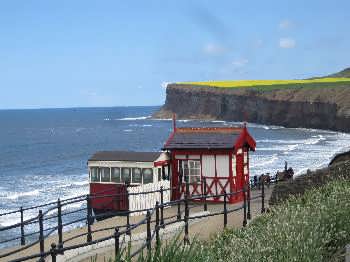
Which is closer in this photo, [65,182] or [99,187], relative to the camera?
[99,187]

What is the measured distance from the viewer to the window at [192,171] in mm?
23984

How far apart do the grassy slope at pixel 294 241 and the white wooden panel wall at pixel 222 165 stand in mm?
9842

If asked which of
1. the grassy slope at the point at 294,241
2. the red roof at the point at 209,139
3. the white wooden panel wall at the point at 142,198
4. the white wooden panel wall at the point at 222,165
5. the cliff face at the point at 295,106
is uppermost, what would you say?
the cliff face at the point at 295,106

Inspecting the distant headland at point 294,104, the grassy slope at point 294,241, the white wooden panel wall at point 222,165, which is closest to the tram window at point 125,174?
the white wooden panel wall at point 222,165

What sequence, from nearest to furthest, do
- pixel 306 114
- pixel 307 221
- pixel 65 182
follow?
pixel 307 221 < pixel 65 182 < pixel 306 114

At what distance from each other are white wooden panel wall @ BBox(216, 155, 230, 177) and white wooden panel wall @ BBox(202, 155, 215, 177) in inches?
7.5

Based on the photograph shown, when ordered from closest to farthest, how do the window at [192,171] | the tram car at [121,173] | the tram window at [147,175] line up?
the tram car at [121,173], the tram window at [147,175], the window at [192,171]

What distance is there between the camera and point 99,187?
25.0 metres

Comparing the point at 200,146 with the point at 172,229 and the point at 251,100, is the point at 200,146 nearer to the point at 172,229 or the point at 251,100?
the point at 172,229

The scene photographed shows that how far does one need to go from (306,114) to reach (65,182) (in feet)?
369

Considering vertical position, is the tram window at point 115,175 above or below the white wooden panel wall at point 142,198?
above

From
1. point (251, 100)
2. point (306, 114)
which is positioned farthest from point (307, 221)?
point (251, 100)

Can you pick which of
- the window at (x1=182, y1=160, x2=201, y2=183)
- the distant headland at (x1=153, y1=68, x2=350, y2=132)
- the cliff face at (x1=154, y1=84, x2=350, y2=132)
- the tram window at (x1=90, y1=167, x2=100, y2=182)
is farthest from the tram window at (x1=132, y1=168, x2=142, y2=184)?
the distant headland at (x1=153, y1=68, x2=350, y2=132)

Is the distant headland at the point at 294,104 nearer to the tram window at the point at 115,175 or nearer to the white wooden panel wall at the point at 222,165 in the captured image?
the white wooden panel wall at the point at 222,165
